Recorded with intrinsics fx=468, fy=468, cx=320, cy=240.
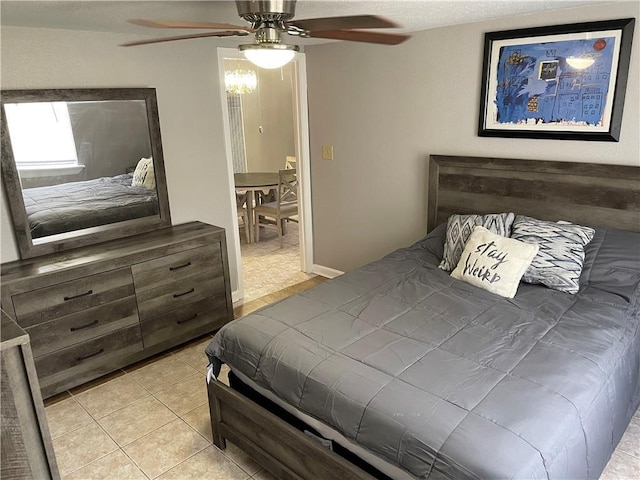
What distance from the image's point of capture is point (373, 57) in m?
3.57

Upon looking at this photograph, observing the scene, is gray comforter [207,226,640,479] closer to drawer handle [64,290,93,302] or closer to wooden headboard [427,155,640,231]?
wooden headboard [427,155,640,231]

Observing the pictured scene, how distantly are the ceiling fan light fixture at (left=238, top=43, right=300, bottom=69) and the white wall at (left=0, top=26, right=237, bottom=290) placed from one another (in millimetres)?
1592

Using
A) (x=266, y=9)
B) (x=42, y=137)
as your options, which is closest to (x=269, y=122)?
(x=42, y=137)

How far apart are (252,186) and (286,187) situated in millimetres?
417

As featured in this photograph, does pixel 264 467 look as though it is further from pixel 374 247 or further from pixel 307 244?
pixel 307 244

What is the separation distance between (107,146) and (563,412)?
2.90 metres

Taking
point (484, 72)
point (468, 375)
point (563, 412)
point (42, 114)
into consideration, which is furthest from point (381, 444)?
point (42, 114)

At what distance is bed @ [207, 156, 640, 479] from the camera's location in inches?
59.4

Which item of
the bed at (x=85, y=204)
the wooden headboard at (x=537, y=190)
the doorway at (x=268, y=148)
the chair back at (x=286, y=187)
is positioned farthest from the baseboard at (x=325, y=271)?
the bed at (x=85, y=204)

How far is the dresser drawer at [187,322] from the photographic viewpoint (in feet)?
10.1

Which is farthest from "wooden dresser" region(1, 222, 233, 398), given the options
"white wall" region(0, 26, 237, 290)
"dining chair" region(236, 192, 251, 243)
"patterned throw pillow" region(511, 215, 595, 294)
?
"dining chair" region(236, 192, 251, 243)

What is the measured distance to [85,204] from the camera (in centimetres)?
302

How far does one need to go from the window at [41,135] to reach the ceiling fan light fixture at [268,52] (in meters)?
1.60

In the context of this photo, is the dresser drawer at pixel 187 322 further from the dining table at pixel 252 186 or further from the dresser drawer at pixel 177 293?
the dining table at pixel 252 186
